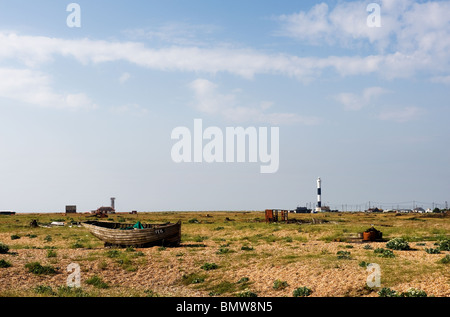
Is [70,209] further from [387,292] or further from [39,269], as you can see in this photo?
[387,292]

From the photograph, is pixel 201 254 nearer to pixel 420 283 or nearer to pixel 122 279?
pixel 122 279

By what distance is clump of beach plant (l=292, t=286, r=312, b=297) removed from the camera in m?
20.4

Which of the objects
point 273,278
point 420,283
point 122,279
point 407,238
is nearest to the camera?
point 420,283

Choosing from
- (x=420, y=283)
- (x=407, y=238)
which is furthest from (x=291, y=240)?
(x=420, y=283)

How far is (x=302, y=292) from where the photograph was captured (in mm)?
20578

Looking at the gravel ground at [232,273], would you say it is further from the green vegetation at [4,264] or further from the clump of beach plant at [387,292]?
the clump of beach plant at [387,292]

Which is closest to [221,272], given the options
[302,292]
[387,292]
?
[302,292]

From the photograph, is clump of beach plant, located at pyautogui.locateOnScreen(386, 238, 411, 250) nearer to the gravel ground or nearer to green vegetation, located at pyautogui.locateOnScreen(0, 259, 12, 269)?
the gravel ground

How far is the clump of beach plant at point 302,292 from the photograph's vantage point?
2041 cm

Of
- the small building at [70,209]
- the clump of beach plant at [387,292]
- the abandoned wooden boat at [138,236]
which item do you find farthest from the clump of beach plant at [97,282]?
the small building at [70,209]

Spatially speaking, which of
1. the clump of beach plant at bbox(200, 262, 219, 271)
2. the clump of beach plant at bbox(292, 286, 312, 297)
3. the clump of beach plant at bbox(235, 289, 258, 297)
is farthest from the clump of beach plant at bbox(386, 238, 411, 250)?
the clump of beach plant at bbox(235, 289, 258, 297)
